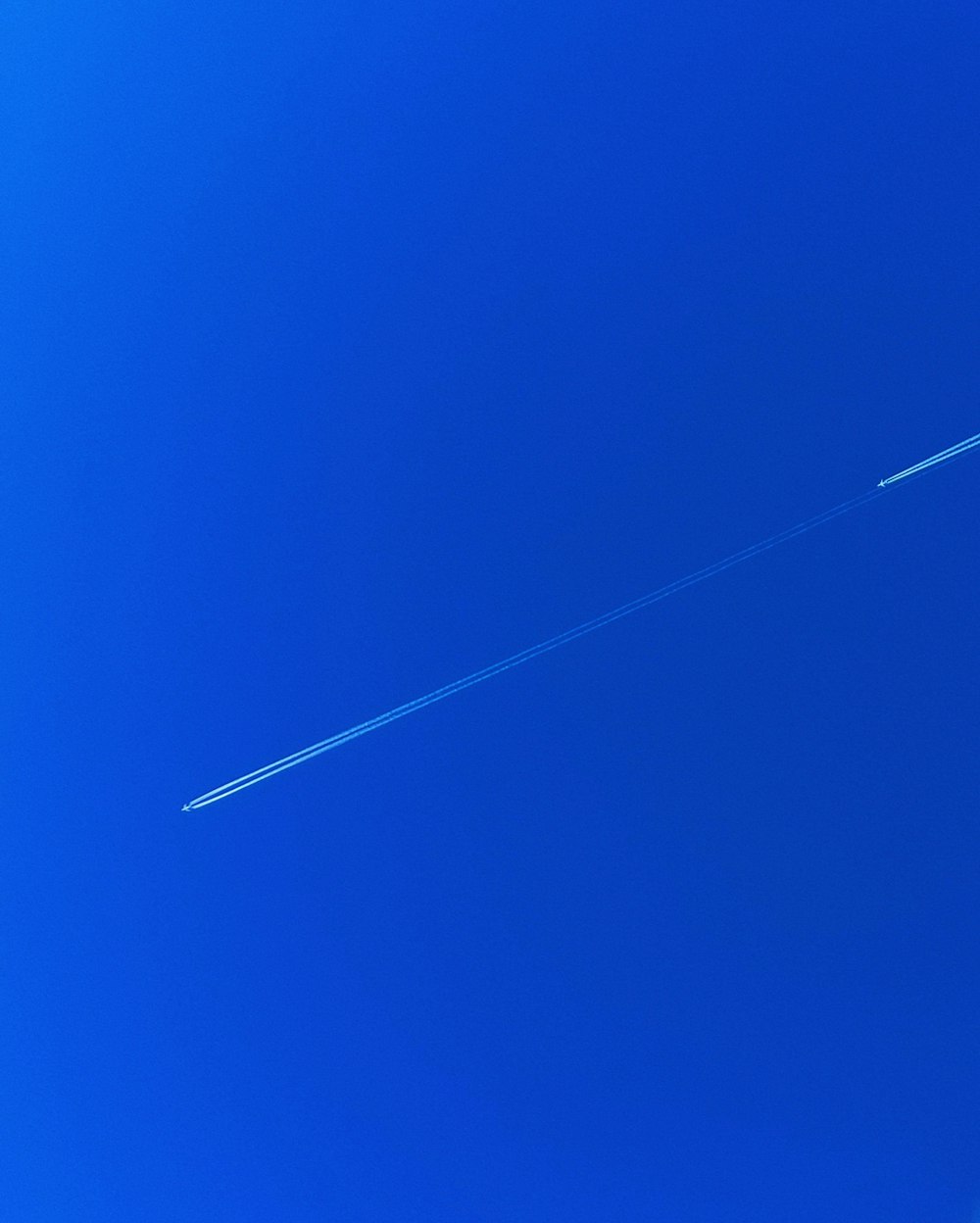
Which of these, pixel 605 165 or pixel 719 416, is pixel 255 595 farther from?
pixel 605 165

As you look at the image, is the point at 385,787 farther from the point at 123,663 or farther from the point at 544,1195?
the point at 544,1195

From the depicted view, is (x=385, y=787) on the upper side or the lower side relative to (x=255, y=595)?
lower

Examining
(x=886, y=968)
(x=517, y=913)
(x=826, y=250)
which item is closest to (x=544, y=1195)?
(x=517, y=913)

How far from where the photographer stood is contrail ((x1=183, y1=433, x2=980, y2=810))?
2240mm

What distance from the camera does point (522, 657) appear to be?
225cm

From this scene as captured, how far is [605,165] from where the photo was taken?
2322 mm

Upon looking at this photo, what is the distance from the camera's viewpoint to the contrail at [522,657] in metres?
2.24

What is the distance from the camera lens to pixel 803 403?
2.28 metres

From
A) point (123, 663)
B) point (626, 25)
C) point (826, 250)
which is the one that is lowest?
point (123, 663)

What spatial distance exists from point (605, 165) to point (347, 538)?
4.44 ft

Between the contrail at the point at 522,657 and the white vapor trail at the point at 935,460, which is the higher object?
the white vapor trail at the point at 935,460

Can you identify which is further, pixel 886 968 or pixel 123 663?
pixel 123 663

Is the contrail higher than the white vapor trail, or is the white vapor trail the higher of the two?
the white vapor trail

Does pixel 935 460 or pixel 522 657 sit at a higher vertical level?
pixel 935 460
